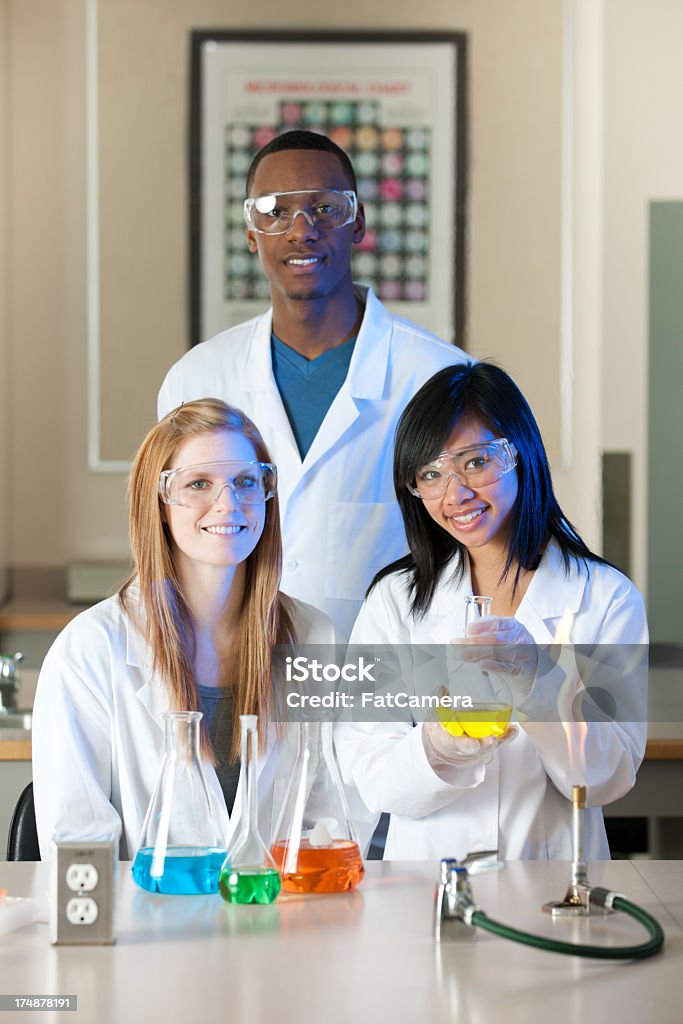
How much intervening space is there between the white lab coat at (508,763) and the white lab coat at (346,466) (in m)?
0.25

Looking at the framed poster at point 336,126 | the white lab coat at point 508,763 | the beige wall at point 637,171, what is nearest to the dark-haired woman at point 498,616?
the white lab coat at point 508,763

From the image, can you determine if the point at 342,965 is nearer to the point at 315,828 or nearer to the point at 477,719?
the point at 315,828

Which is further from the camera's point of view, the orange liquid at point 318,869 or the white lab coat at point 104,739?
the white lab coat at point 104,739

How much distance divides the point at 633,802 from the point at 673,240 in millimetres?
806

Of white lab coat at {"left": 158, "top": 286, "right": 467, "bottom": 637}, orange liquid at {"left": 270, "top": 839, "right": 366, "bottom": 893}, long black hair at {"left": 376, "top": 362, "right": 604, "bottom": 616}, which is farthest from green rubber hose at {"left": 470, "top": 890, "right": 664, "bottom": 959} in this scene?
white lab coat at {"left": 158, "top": 286, "right": 467, "bottom": 637}

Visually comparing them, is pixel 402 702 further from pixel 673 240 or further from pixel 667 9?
pixel 667 9

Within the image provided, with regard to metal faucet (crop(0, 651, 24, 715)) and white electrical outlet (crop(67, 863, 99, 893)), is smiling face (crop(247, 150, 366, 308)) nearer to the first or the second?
metal faucet (crop(0, 651, 24, 715))

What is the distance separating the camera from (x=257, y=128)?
1884 millimetres

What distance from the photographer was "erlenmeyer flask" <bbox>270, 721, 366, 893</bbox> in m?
0.99

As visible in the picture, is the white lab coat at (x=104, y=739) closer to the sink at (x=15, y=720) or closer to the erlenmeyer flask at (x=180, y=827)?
the erlenmeyer flask at (x=180, y=827)

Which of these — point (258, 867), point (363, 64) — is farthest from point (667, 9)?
point (258, 867)

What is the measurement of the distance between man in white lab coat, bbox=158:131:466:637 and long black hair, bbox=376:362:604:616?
0.20 meters

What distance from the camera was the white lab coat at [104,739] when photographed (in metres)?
1.13

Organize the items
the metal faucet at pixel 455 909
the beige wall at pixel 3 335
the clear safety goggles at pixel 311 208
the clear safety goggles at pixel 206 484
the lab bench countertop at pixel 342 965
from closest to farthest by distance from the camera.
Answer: the lab bench countertop at pixel 342 965 < the metal faucet at pixel 455 909 < the clear safety goggles at pixel 206 484 < the clear safety goggles at pixel 311 208 < the beige wall at pixel 3 335
